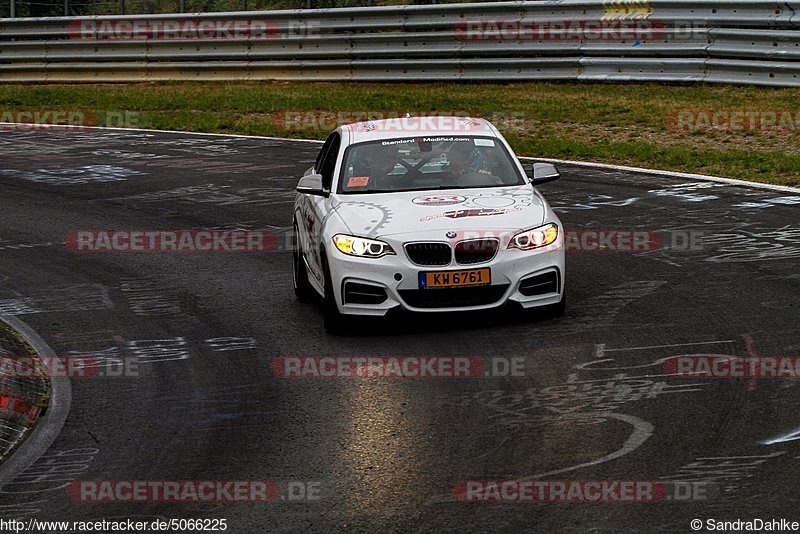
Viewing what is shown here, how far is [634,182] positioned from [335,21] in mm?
11886

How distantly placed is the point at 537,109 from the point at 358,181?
12.2 metres

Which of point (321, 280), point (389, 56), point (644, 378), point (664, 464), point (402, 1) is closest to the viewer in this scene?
point (664, 464)

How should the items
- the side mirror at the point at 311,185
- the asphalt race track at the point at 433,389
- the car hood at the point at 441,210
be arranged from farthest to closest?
the side mirror at the point at 311,185 → the car hood at the point at 441,210 → the asphalt race track at the point at 433,389

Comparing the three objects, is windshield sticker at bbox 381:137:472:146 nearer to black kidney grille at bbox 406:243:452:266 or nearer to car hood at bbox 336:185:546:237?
car hood at bbox 336:185:546:237

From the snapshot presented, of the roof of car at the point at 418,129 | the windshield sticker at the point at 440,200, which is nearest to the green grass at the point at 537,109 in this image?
the roof of car at the point at 418,129

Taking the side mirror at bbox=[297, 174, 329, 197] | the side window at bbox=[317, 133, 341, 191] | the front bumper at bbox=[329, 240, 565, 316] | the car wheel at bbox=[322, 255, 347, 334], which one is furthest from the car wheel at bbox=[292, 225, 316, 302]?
the front bumper at bbox=[329, 240, 565, 316]

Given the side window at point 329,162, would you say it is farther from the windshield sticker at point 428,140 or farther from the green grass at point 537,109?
the green grass at point 537,109

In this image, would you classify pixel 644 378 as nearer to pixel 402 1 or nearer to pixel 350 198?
pixel 350 198

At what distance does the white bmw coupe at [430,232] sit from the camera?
31.9ft

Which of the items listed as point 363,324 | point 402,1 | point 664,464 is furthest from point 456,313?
point 402,1

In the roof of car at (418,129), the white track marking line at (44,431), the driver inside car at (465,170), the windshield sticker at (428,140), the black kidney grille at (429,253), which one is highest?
the roof of car at (418,129)

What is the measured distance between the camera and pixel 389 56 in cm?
2664

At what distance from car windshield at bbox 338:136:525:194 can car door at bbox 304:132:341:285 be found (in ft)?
0.69

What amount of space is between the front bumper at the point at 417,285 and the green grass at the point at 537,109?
7082 mm
